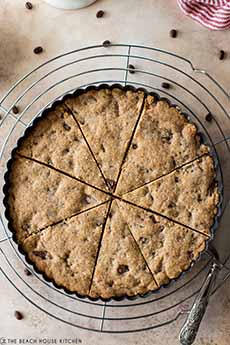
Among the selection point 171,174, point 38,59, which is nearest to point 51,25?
point 38,59

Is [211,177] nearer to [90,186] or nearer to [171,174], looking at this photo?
[171,174]

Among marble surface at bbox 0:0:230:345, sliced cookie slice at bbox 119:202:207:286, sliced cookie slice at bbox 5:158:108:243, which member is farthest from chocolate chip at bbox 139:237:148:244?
marble surface at bbox 0:0:230:345

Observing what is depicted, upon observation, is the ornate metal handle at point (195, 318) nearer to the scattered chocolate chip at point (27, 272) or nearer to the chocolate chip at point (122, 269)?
the chocolate chip at point (122, 269)

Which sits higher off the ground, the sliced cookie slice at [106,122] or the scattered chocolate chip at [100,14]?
the scattered chocolate chip at [100,14]

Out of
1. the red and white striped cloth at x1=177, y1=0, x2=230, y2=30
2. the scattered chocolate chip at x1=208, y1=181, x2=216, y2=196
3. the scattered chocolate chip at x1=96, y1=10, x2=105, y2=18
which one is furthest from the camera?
the scattered chocolate chip at x1=96, y1=10, x2=105, y2=18

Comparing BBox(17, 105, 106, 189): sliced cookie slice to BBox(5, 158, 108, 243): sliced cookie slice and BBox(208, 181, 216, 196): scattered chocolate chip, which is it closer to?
BBox(5, 158, 108, 243): sliced cookie slice

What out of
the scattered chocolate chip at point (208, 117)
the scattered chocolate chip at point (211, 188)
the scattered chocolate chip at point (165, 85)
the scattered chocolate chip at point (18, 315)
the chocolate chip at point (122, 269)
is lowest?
the chocolate chip at point (122, 269)

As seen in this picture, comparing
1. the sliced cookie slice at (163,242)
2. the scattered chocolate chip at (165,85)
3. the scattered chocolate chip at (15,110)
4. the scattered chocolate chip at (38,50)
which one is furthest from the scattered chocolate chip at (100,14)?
the sliced cookie slice at (163,242)
